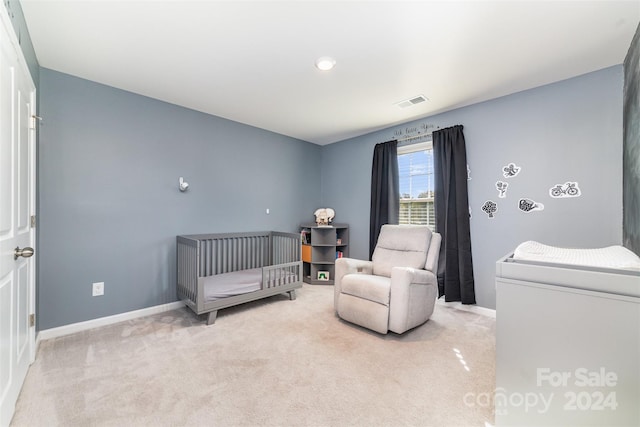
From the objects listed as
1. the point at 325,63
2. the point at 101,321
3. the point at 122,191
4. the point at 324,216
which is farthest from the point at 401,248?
the point at 101,321

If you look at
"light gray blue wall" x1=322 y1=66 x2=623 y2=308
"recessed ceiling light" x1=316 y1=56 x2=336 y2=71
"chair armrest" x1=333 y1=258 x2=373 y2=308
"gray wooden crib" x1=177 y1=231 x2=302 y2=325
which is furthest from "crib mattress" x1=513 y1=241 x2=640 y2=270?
"gray wooden crib" x1=177 y1=231 x2=302 y2=325

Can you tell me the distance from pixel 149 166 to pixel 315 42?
7.13 feet

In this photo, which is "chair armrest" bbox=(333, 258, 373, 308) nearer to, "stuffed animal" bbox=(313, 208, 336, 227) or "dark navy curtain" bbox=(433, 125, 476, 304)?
"dark navy curtain" bbox=(433, 125, 476, 304)

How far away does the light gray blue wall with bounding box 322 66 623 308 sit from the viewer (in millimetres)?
2279

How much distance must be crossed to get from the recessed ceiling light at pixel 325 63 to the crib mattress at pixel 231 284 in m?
2.26

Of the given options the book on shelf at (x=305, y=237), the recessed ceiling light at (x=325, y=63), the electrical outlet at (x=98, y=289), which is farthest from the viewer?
the book on shelf at (x=305, y=237)

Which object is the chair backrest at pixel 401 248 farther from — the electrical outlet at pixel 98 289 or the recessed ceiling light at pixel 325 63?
the electrical outlet at pixel 98 289

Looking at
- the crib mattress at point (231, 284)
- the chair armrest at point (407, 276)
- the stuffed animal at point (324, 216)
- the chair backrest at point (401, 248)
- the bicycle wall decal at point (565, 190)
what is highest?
the bicycle wall decal at point (565, 190)

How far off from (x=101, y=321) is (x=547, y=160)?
4.54m

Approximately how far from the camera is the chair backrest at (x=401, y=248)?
2740mm

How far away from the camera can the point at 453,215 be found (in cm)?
315

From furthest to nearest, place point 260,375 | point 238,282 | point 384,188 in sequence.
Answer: point 384,188 < point 238,282 < point 260,375

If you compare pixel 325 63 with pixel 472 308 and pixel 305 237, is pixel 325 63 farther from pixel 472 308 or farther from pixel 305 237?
pixel 472 308

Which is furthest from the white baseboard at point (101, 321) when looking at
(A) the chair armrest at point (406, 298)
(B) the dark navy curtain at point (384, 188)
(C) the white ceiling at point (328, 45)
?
(B) the dark navy curtain at point (384, 188)
